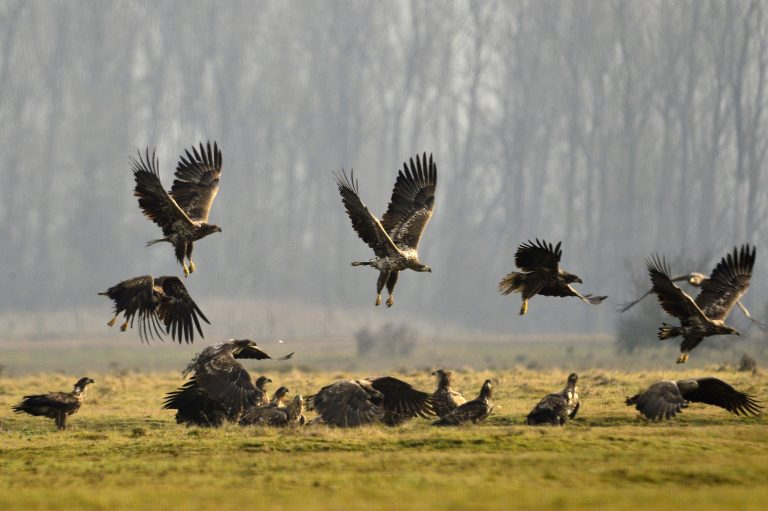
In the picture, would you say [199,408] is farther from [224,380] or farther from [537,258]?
[537,258]

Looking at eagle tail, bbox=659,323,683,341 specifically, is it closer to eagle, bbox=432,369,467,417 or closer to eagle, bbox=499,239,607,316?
eagle, bbox=499,239,607,316

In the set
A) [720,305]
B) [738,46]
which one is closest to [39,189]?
[738,46]

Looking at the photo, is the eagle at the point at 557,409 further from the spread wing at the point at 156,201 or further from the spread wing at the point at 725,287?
the spread wing at the point at 156,201

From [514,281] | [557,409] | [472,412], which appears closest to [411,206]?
[514,281]

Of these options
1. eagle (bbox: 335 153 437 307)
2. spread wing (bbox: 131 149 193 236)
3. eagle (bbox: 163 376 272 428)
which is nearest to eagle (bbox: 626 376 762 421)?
eagle (bbox: 335 153 437 307)

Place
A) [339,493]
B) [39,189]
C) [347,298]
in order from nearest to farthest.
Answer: [339,493], [347,298], [39,189]

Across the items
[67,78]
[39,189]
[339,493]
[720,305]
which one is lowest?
[339,493]

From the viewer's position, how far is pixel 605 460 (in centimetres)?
1753

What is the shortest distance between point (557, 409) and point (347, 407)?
348 cm

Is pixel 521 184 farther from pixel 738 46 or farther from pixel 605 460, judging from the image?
pixel 605 460

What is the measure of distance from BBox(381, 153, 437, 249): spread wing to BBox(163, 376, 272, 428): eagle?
14.0ft

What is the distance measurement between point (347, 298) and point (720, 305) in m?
83.5

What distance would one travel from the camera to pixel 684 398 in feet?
Answer: 70.6

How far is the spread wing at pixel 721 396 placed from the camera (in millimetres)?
21844
